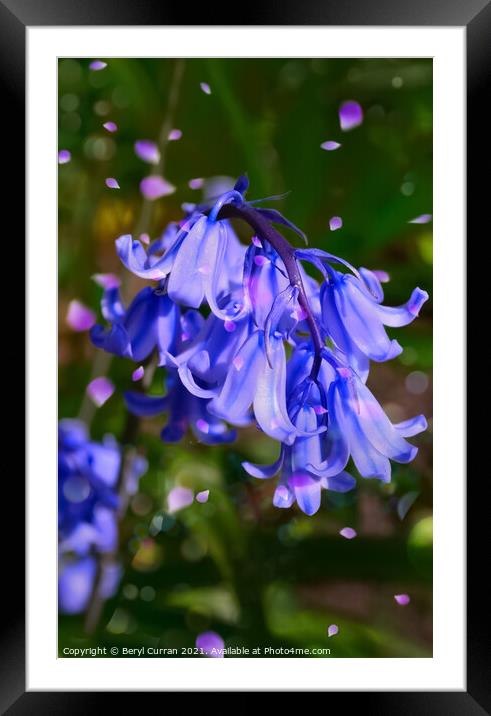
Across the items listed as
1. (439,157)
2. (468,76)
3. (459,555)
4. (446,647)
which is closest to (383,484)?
(459,555)

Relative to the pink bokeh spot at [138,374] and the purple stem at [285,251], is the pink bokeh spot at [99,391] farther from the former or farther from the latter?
the purple stem at [285,251]

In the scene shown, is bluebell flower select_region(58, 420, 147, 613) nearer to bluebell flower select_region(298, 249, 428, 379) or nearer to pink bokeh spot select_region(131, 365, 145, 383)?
pink bokeh spot select_region(131, 365, 145, 383)

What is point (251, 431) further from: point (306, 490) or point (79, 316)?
point (79, 316)

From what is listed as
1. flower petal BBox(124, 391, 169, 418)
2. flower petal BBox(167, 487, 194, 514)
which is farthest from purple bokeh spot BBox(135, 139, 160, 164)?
flower petal BBox(167, 487, 194, 514)

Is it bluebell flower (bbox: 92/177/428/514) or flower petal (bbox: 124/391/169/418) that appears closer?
bluebell flower (bbox: 92/177/428/514)

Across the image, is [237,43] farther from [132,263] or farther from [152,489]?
[152,489]

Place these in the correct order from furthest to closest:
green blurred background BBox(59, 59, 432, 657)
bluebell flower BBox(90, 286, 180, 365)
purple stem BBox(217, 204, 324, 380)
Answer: green blurred background BBox(59, 59, 432, 657) < bluebell flower BBox(90, 286, 180, 365) < purple stem BBox(217, 204, 324, 380)

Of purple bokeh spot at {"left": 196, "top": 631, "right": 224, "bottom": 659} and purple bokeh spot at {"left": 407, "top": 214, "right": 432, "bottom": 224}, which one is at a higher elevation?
purple bokeh spot at {"left": 407, "top": 214, "right": 432, "bottom": 224}

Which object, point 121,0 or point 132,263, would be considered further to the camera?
point 121,0
